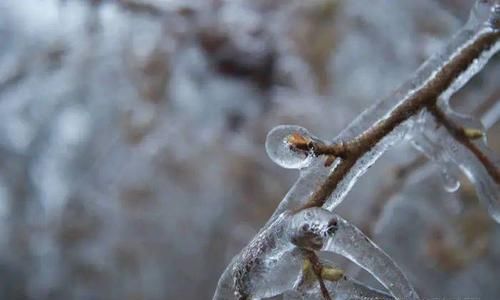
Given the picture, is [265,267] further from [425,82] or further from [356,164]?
[425,82]

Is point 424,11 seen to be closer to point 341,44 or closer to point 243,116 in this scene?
point 341,44

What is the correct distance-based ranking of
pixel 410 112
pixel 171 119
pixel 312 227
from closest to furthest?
pixel 312 227 → pixel 410 112 → pixel 171 119

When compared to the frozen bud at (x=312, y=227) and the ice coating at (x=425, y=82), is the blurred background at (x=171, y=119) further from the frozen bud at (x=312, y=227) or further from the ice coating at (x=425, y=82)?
the frozen bud at (x=312, y=227)

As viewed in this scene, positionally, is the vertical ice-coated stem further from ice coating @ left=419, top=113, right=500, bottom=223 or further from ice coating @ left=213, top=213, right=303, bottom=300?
ice coating @ left=419, top=113, right=500, bottom=223

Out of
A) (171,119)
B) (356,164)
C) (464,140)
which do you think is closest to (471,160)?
(464,140)

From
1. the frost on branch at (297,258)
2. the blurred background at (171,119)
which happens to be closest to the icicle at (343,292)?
the frost on branch at (297,258)

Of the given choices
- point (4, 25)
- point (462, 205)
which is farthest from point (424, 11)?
point (4, 25)

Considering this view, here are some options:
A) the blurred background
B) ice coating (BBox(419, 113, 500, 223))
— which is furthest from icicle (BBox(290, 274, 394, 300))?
the blurred background
